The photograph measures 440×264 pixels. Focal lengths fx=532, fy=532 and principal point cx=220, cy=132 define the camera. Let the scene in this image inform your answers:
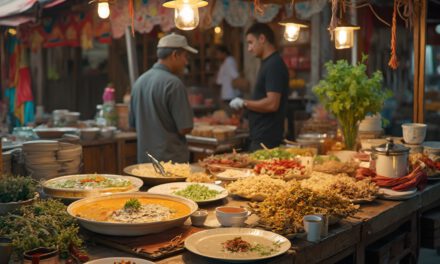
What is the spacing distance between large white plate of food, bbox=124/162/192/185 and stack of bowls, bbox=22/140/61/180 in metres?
0.93

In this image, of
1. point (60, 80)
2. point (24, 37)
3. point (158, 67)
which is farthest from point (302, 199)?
point (60, 80)

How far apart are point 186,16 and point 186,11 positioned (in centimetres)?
3

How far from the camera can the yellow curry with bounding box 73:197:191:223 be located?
2.63 meters

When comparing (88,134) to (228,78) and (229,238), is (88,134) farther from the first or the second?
(228,78)

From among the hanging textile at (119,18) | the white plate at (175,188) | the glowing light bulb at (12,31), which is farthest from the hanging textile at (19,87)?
the white plate at (175,188)

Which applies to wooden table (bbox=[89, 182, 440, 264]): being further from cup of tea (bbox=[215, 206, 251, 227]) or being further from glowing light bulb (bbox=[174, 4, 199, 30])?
glowing light bulb (bbox=[174, 4, 199, 30])

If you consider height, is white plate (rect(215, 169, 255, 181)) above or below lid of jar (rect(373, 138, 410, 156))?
below

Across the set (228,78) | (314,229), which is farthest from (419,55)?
(228,78)

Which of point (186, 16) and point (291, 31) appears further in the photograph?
point (291, 31)

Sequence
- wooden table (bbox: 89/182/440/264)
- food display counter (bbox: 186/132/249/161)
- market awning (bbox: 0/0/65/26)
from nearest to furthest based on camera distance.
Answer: wooden table (bbox: 89/182/440/264), market awning (bbox: 0/0/65/26), food display counter (bbox: 186/132/249/161)

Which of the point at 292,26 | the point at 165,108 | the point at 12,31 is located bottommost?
the point at 165,108

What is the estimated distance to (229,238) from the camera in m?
2.60

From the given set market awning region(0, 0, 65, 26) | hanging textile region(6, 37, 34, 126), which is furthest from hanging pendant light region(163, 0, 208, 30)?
hanging textile region(6, 37, 34, 126)

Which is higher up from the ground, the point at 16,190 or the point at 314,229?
the point at 16,190
